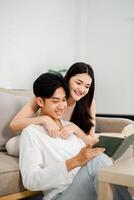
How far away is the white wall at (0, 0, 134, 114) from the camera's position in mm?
2988

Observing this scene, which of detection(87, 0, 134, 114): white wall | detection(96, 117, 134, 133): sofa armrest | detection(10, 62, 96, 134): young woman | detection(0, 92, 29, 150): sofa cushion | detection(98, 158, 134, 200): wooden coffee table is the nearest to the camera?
detection(98, 158, 134, 200): wooden coffee table

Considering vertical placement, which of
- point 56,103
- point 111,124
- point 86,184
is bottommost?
point 111,124

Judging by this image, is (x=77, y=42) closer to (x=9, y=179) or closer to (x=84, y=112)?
(x=84, y=112)

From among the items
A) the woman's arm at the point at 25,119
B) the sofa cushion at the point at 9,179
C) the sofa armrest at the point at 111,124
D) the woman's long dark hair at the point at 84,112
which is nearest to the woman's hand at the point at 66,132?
the woman's arm at the point at 25,119

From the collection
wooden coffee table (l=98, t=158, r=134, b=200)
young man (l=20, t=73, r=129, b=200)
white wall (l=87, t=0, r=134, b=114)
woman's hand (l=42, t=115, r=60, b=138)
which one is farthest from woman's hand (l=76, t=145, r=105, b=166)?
white wall (l=87, t=0, r=134, b=114)

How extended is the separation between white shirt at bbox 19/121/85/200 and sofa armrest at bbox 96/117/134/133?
736mm

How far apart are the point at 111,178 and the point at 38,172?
0.33m

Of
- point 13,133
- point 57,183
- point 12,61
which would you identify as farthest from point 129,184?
point 12,61

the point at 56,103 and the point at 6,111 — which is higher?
the point at 56,103

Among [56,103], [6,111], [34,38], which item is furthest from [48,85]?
[34,38]

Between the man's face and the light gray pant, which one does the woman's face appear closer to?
the man's face

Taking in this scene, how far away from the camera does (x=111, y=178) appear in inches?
43.8

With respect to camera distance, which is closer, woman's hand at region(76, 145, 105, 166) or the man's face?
woman's hand at region(76, 145, 105, 166)

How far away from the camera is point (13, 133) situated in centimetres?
192
